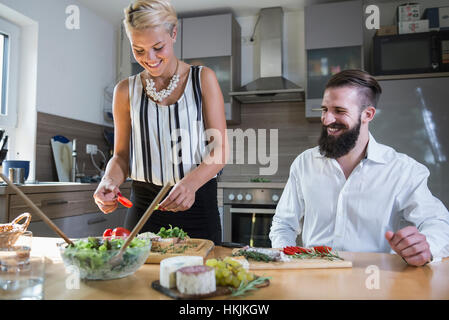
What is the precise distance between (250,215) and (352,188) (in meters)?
1.94

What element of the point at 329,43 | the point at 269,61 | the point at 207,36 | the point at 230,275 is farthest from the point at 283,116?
the point at 230,275

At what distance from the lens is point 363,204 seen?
1.44 m

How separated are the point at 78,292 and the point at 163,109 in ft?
2.71

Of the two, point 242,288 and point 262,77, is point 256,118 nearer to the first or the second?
point 262,77

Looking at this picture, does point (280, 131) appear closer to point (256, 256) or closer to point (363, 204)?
point (363, 204)

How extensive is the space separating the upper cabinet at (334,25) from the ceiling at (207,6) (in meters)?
0.20

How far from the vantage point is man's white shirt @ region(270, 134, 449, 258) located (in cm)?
141

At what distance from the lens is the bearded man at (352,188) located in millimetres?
1412

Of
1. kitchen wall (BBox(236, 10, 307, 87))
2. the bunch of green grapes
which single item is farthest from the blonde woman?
kitchen wall (BBox(236, 10, 307, 87))

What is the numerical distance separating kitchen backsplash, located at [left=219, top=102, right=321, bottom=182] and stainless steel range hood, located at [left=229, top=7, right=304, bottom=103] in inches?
5.9

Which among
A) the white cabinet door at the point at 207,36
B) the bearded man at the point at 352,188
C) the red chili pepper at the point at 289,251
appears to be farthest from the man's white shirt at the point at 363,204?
the white cabinet door at the point at 207,36

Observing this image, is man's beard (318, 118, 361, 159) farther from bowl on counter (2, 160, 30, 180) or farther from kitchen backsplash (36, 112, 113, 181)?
kitchen backsplash (36, 112, 113, 181)

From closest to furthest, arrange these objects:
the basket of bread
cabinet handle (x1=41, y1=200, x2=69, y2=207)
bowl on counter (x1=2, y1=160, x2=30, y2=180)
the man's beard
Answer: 1. the basket of bread
2. the man's beard
3. cabinet handle (x1=41, y1=200, x2=69, y2=207)
4. bowl on counter (x1=2, y1=160, x2=30, y2=180)
